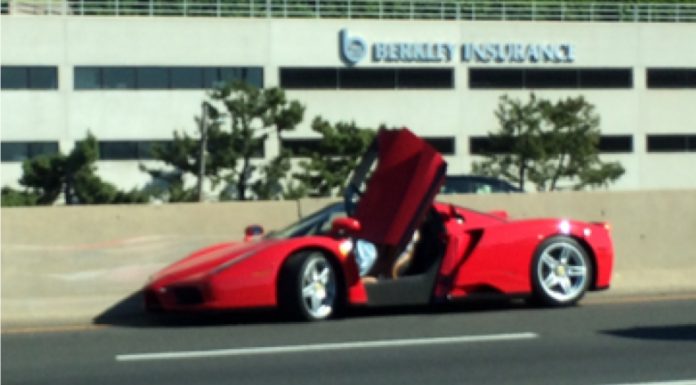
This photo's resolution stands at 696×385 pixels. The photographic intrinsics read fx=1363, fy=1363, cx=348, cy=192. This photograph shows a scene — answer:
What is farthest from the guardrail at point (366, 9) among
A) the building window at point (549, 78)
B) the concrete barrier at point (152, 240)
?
the concrete barrier at point (152, 240)

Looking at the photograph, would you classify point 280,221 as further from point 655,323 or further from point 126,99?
point 126,99

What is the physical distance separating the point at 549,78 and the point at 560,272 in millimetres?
43769

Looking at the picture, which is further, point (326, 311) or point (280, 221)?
point (280, 221)

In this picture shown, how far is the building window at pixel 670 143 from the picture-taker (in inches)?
2258

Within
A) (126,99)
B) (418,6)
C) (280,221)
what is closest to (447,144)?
(418,6)

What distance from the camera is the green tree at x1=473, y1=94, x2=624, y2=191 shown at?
47.7 m

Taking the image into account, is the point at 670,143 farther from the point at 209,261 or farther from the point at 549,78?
the point at 209,261

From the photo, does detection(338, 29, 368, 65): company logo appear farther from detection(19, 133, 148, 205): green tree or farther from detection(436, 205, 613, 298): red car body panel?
detection(436, 205, 613, 298): red car body panel

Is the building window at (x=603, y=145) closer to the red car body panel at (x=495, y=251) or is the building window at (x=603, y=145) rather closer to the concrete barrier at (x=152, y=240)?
the concrete barrier at (x=152, y=240)

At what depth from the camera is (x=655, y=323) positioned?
11.6m

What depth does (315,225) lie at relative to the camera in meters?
12.5

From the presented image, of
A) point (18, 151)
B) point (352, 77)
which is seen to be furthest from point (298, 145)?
point (18, 151)

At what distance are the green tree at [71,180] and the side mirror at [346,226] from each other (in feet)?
102

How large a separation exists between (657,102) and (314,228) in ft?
152
